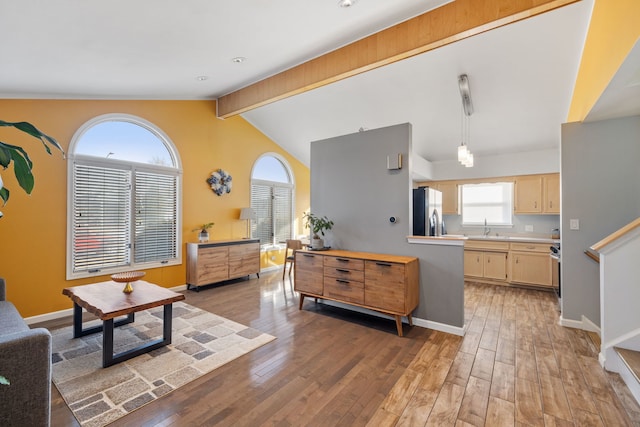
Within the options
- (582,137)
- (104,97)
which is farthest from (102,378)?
(582,137)

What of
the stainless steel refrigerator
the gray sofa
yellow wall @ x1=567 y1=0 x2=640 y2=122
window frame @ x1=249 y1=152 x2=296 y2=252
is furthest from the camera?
window frame @ x1=249 y1=152 x2=296 y2=252

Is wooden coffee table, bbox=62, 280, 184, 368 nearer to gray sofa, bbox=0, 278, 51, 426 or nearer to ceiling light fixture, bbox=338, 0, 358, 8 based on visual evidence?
gray sofa, bbox=0, 278, 51, 426

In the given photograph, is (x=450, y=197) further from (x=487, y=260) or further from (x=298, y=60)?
(x=298, y=60)

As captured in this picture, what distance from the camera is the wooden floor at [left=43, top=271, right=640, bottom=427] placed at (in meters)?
1.81

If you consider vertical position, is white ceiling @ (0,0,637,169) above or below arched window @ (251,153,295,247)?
above

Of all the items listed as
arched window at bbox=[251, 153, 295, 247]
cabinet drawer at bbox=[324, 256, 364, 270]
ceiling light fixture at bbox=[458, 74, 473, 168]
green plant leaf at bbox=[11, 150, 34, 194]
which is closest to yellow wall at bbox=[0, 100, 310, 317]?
arched window at bbox=[251, 153, 295, 247]

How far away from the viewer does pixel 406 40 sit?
2918 mm

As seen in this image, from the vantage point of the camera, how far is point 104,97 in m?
3.90

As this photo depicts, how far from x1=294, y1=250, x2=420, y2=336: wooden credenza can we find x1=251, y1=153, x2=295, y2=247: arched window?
268cm

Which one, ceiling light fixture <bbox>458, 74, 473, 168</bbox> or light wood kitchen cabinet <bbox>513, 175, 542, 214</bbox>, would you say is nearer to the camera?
ceiling light fixture <bbox>458, 74, 473, 168</bbox>

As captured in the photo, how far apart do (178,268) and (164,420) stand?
3327mm

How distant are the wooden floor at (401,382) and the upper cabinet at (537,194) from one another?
2315mm

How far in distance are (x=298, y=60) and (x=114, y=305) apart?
Result: 3415 millimetres

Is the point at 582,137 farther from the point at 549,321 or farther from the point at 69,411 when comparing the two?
the point at 69,411
